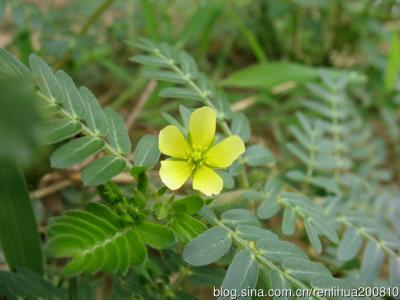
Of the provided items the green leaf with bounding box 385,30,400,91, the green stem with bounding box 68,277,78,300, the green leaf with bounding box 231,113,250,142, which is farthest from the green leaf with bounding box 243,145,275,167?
the green leaf with bounding box 385,30,400,91

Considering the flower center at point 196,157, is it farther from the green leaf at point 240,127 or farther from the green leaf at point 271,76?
the green leaf at point 271,76

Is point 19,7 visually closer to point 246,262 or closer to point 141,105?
point 141,105

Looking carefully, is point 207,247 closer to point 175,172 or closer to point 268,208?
point 175,172

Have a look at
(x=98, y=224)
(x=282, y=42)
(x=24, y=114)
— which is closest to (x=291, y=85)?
(x=282, y=42)

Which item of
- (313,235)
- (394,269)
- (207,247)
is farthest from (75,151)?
(394,269)


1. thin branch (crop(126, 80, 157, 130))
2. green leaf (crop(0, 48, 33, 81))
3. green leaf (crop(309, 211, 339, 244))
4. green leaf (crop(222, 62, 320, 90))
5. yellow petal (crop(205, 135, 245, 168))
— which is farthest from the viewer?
green leaf (crop(222, 62, 320, 90))

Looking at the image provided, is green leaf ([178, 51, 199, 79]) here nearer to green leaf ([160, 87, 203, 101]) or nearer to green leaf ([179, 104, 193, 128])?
green leaf ([160, 87, 203, 101])

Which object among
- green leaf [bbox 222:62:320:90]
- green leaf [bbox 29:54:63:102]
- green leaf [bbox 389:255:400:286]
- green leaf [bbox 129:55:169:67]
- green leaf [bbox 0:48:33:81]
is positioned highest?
green leaf [bbox 0:48:33:81]
